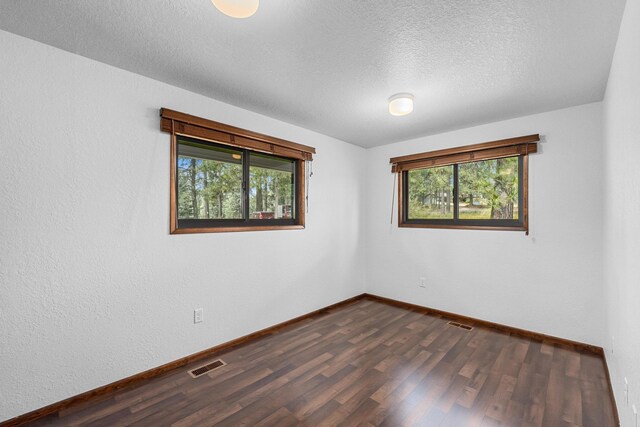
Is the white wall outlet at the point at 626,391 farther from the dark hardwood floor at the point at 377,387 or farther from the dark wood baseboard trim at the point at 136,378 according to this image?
the dark wood baseboard trim at the point at 136,378

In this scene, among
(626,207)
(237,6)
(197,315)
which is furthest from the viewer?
(197,315)

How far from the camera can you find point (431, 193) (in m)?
4.01

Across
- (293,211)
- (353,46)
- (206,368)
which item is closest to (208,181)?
(293,211)

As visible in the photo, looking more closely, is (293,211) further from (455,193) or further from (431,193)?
(455,193)

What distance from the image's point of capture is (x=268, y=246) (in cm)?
320

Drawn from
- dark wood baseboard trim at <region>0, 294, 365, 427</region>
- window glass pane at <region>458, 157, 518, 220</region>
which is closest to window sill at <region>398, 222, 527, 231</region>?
window glass pane at <region>458, 157, 518, 220</region>

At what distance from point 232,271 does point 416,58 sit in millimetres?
2403

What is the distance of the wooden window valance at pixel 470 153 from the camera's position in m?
3.09

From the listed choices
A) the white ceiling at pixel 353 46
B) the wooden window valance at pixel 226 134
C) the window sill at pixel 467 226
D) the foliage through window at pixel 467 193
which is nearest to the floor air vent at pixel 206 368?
the wooden window valance at pixel 226 134

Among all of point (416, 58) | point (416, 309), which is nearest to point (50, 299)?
point (416, 58)

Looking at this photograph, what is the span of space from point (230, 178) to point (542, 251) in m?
3.31

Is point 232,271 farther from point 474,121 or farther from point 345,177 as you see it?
point 474,121

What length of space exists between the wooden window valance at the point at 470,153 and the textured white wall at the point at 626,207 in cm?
A: 100

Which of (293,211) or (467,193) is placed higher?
(467,193)
